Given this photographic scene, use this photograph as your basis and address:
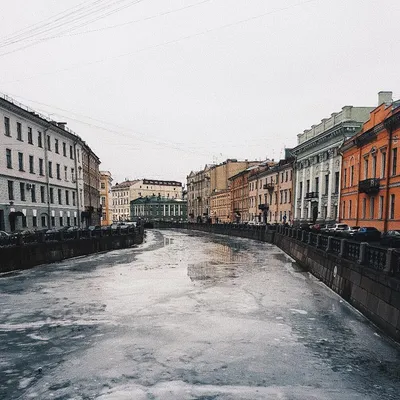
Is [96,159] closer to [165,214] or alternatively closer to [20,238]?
[20,238]

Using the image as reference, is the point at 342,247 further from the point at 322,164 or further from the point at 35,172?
the point at 322,164

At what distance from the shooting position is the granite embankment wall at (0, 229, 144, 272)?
17.2m

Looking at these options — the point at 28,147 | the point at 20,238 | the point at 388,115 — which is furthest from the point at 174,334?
the point at 28,147

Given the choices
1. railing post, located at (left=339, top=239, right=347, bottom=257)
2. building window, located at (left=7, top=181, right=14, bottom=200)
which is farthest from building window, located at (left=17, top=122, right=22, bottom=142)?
railing post, located at (left=339, top=239, right=347, bottom=257)

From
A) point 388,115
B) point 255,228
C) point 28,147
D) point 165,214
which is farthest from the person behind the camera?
point 165,214

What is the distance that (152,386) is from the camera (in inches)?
227

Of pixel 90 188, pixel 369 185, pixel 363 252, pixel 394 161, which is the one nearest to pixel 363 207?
pixel 369 185

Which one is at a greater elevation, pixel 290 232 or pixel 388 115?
pixel 388 115

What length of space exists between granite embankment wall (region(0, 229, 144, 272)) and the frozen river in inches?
120

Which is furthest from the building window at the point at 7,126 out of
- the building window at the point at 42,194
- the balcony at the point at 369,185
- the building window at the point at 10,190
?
the balcony at the point at 369,185

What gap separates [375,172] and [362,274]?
74.5ft

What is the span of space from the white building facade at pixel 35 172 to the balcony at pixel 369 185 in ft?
98.2

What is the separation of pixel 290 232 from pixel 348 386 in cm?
2255

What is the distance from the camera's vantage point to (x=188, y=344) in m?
7.68
